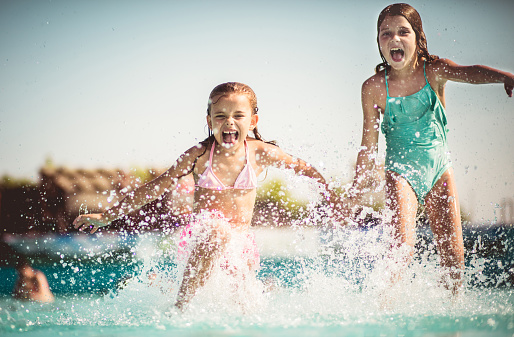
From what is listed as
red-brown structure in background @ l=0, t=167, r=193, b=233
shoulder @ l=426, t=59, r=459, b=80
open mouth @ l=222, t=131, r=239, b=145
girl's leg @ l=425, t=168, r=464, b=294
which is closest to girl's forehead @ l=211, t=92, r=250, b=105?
open mouth @ l=222, t=131, r=239, b=145

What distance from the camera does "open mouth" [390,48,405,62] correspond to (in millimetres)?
3084

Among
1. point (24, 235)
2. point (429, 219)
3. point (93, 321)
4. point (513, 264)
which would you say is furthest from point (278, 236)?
point (24, 235)

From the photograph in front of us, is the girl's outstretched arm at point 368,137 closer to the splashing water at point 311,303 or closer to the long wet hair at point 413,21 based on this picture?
the long wet hair at point 413,21

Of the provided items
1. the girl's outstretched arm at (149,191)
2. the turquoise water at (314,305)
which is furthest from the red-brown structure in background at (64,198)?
the girl's outstretched arm at (149,191)

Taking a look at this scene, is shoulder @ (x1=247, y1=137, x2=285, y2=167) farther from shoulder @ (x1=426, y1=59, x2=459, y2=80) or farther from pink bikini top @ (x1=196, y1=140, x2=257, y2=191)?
shoulder @ (x1=426, y1=59, x2=459, y2=80)

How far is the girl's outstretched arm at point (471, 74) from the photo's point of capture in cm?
279

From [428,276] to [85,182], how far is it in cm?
554

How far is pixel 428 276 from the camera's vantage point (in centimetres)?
307

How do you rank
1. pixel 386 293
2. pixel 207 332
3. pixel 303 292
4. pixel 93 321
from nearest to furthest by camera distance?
1. pixel 207 332
2. pixel 93 321
3. pixel 386 293
4. pixel 303 292

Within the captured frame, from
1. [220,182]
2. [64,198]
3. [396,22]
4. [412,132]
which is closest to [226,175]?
[220,182]

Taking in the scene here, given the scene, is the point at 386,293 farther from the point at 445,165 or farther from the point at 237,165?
the point at 237,165

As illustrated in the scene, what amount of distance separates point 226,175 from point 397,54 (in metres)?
1.24

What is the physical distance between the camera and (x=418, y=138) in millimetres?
3105

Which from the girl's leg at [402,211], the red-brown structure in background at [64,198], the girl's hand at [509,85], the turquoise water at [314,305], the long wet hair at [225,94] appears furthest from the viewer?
the red-brown structure in background at [64,198]
